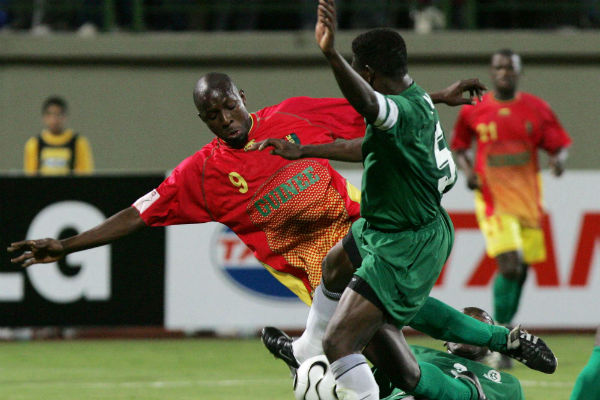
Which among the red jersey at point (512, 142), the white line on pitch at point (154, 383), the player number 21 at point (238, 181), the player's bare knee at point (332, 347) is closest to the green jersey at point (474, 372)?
the player's bare knee at point (332, 347)

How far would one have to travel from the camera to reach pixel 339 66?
4.59m

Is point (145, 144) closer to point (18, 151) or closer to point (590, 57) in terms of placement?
point (18, 151)

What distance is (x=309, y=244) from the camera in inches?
237

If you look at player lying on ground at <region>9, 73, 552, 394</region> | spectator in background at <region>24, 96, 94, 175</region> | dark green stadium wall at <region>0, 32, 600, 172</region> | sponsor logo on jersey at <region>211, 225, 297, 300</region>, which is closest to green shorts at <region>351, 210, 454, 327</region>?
player lying on ground at <region>9, 73, 552, 394</region>

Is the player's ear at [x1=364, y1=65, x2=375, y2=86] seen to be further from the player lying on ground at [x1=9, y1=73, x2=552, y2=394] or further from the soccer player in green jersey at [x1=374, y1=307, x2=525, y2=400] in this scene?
the soccer player in green jersey at [x1=374, y1=307, x2=525, y2=400]

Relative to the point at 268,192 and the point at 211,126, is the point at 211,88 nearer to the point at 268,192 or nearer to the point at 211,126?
the point at 211,126

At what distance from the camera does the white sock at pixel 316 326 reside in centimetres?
574

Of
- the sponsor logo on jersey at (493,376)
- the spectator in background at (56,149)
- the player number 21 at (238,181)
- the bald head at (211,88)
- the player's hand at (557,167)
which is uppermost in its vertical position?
the bald head at (211,88)

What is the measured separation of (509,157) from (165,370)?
335cm

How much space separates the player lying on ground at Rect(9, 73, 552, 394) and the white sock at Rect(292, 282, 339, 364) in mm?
254

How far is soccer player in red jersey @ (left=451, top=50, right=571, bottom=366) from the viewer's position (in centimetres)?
922

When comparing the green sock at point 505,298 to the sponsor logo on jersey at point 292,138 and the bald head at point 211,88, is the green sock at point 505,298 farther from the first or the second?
the bald head at point 211,88

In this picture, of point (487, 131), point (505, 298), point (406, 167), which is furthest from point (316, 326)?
point (487, 131)

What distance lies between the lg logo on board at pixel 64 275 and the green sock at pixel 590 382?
18.3ft
